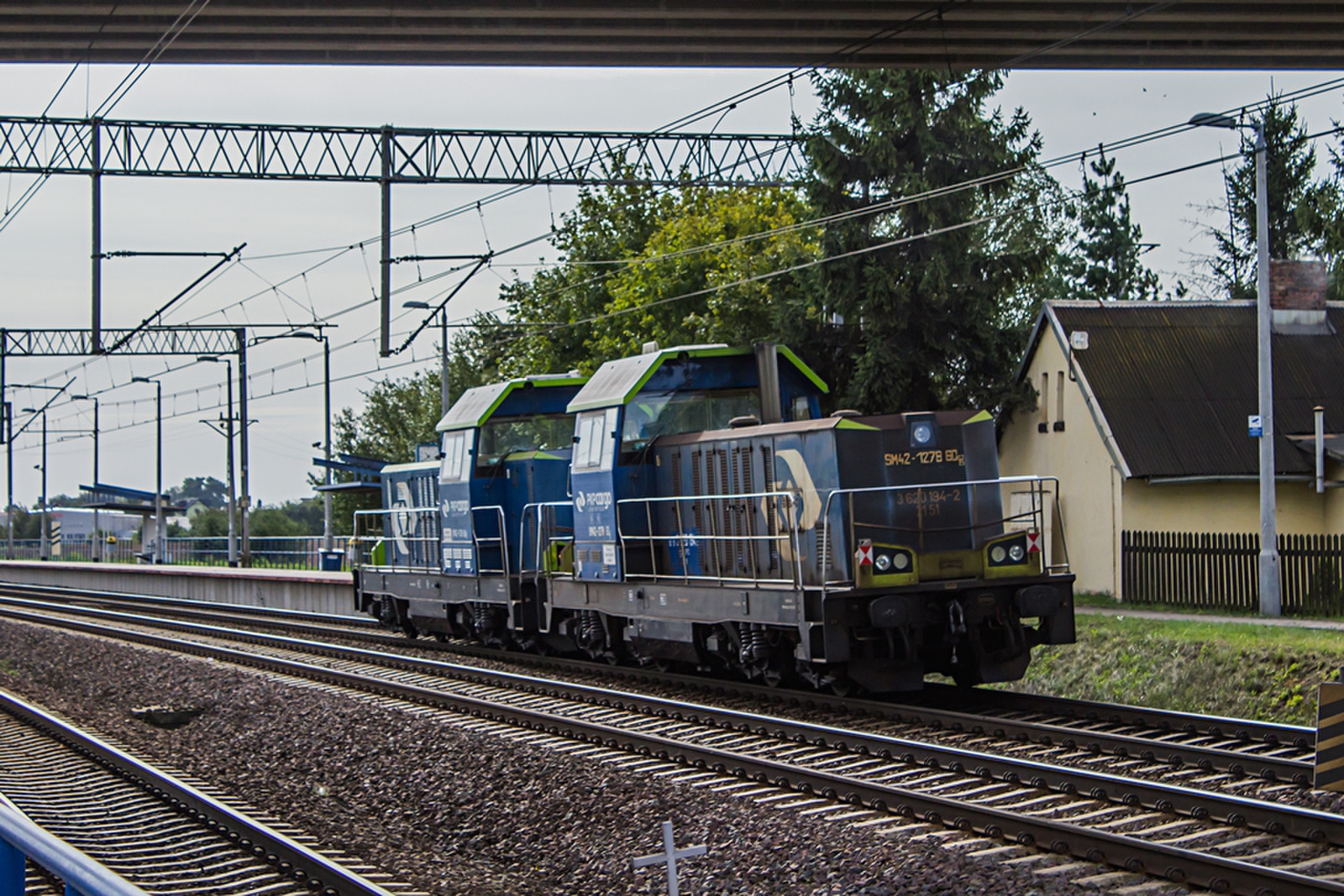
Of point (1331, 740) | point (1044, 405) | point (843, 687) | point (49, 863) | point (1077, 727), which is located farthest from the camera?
point (1044, 405)

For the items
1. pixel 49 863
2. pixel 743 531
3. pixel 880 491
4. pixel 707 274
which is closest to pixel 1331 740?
pixel 880 491

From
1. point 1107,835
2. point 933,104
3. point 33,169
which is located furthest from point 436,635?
point 1107,835

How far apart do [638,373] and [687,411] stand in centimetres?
75

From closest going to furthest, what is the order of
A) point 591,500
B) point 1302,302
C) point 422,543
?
point 591,500, point 422,543, point 1302,302

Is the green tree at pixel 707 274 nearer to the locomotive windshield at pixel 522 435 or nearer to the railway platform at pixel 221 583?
the railway platform at pixel 221 583

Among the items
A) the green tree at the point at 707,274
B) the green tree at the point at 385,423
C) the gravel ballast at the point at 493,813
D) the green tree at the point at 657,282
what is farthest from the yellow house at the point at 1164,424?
the green tree at the point at 385,423

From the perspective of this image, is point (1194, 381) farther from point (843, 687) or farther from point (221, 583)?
point (221, 583)

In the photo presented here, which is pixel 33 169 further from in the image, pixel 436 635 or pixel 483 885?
pixel 483 885

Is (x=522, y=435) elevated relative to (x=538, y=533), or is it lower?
elevated

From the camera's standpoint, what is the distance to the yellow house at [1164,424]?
24.7 meters

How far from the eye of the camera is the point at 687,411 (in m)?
15.5

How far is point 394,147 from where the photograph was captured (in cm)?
2328

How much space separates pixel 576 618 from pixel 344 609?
14843mm

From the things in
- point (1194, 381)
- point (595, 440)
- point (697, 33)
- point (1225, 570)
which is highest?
point (697, 33)
